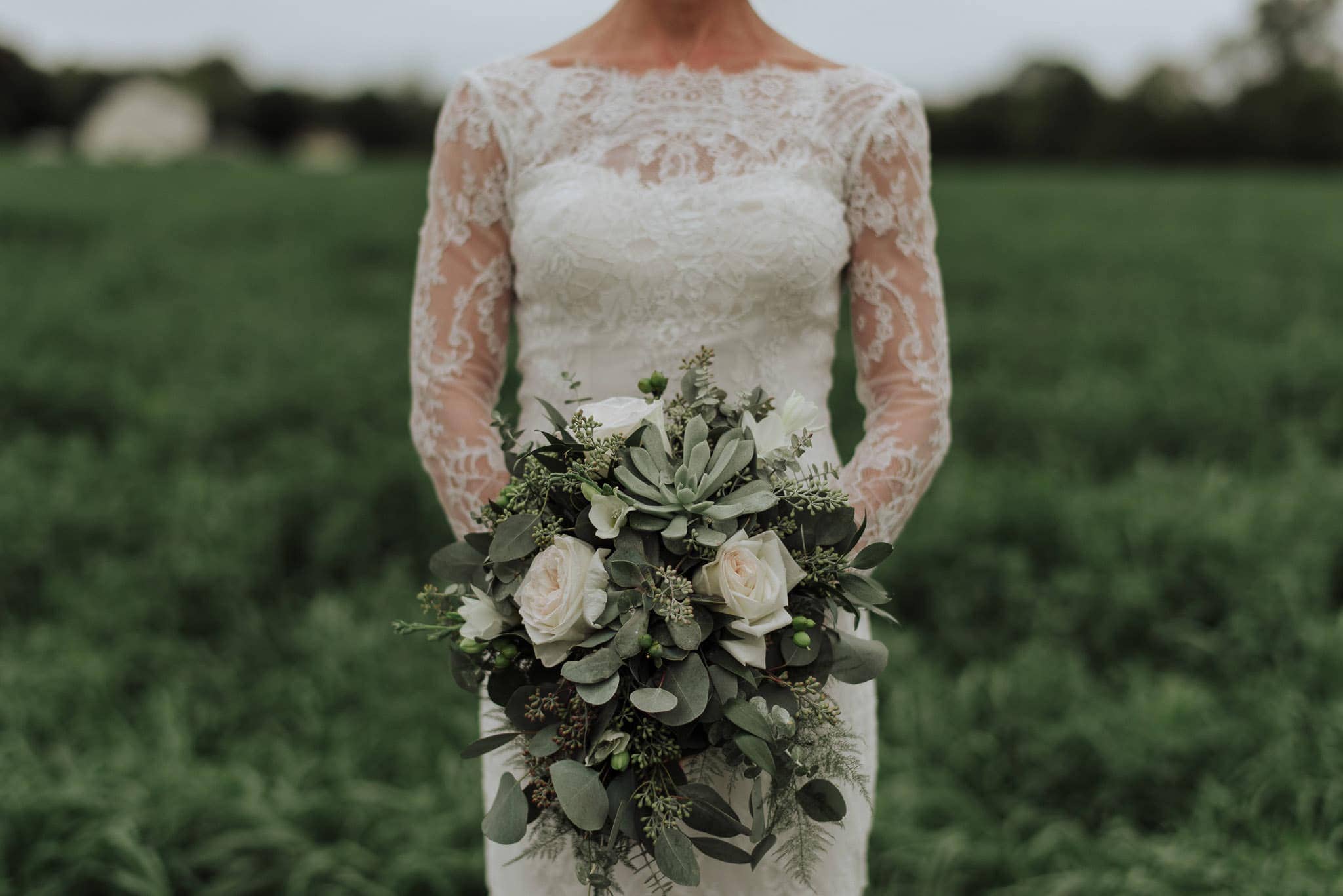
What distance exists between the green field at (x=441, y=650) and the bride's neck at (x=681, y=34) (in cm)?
257

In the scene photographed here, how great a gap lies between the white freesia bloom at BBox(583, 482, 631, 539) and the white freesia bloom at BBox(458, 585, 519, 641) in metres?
0.20

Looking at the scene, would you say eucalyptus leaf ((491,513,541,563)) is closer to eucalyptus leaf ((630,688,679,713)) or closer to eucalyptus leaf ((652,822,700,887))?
eucalyptus leaf ((630,688,679,713))

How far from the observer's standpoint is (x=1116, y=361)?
910 centimetres

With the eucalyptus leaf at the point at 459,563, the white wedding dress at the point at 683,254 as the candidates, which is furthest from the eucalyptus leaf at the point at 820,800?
the eucalyptus leaf at the point at 459,563

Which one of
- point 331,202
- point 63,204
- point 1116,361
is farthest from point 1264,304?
point 63,204

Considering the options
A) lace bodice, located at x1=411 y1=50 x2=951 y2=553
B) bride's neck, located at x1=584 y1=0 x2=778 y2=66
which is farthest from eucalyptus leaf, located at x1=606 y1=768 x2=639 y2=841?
bride's neck, located at x1=584 y1=0 x2=778 y2=66

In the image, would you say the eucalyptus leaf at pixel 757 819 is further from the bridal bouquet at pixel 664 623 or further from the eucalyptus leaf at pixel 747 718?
the eucalyptus leaf at pixel 747 718

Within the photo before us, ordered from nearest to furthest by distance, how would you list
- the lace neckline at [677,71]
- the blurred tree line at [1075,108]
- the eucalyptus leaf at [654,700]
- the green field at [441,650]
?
the eucalyptus leaf at [654,700], the lace neckline at [677,71], the green field at [441,650], the blurred tree line at [1075,108]

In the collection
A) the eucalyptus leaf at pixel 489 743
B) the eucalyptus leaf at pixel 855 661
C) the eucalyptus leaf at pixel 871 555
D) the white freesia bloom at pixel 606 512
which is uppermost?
the white freesia bloom at pixel 606 512

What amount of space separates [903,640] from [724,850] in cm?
342

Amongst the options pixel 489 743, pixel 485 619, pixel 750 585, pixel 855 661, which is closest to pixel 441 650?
pixel 489 743

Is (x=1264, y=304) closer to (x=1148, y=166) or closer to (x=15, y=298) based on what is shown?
(x=15, y=298)

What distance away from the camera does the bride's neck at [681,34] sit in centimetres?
210

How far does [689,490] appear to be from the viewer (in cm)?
145
